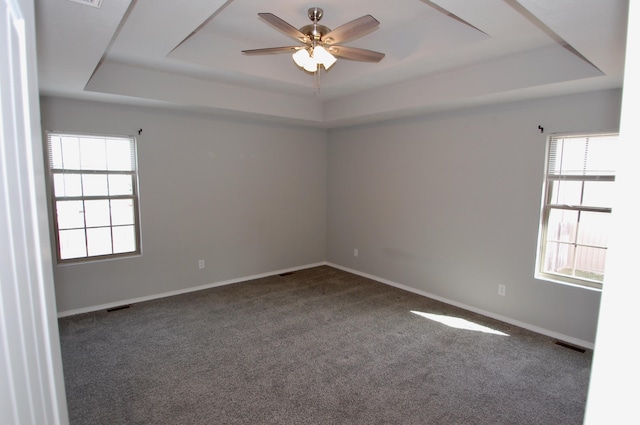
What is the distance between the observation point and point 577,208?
332 centimetres

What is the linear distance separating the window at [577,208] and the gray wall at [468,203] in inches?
5.0

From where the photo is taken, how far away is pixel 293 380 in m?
2.66

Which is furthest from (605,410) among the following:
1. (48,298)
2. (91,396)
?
(91,396)

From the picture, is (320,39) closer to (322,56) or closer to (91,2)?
(322,56)

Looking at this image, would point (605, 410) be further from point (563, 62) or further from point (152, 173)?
point (152, 173)

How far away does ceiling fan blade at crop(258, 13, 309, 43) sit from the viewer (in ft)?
6.97

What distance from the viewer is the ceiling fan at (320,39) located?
2244 mm

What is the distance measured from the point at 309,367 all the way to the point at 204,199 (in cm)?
275

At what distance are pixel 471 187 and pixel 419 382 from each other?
2.31 metres

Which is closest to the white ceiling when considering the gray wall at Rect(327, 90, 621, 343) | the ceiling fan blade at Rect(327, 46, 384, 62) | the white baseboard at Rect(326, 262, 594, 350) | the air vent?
the air vent

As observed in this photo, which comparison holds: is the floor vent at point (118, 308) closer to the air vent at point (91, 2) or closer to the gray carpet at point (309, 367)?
the gray carpet at point (309, 367)

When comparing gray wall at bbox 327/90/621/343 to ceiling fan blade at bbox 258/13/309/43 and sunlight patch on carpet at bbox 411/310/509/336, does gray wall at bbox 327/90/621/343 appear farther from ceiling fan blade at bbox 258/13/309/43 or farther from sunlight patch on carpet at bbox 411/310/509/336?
ceiling fan blade at bbox 258/13/309/43

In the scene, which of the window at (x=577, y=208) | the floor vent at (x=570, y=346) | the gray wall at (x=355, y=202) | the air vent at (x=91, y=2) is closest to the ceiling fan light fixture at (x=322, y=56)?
the air vent at (x=91, y=2)

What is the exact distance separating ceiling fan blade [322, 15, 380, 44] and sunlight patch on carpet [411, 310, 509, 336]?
9.76 ft
